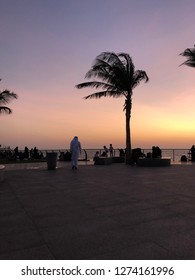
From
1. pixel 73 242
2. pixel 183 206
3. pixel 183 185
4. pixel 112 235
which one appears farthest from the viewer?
pixel 183 185

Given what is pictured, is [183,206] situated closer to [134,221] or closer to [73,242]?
[134,221]

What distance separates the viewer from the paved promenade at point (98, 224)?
421 cm

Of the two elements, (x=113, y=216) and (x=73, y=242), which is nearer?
(x=73, y=242)

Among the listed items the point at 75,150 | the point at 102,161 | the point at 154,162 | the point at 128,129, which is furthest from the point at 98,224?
the point at 128,129

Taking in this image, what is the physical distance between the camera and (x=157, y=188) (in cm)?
988

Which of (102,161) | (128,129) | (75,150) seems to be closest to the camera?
(75,150)

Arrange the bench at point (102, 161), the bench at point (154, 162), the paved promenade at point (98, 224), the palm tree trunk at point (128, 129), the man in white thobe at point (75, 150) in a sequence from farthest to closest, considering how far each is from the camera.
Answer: the palm tree trunk at point (128, 129) → the bench at point (102, 161) → the bench at point (154, 162) → the man in white thobe at point (75, 150) → the paved promenade at point (98, 224)

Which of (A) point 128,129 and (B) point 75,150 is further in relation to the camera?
(A) point 128,129

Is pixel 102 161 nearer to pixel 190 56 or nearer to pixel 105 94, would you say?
pixel 105 94

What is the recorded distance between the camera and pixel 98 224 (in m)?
5.62

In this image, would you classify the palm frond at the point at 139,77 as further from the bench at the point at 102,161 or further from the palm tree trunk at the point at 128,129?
the bench at the point at 102,161

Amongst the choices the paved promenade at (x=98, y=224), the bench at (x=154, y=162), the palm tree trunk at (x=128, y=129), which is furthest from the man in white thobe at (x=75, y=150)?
the paved promenade at (x=98, y=224)
